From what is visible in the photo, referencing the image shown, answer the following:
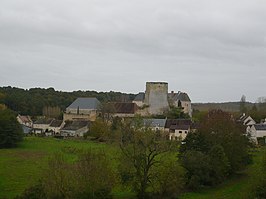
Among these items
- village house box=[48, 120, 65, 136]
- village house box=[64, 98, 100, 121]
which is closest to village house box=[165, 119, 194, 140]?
village house box=[64, 98, 100, 121]

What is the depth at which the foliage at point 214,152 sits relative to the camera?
27.5 meters

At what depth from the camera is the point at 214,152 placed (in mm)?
29281

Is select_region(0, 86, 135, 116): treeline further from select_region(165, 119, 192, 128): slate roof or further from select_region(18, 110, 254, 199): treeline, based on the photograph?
select_region(18, 110, 254, 199): treeline

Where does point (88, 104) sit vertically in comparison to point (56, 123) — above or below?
above

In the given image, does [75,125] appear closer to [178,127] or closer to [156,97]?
[156,97]

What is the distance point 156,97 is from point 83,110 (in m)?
16.4

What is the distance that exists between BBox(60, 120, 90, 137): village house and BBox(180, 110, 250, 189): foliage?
131ft

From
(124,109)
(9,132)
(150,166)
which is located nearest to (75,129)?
(124,109)

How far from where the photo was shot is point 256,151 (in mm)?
46969

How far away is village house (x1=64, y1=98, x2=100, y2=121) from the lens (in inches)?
3184

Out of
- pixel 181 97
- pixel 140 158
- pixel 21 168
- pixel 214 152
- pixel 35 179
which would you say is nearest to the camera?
pixel 140 158

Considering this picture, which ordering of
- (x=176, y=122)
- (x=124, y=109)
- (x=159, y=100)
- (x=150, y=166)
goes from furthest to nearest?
(x=159, y=100) → (x=124, y=109) → (x=176, y=122) → (x=150, y=166)

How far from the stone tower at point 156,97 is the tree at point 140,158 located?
5170cm

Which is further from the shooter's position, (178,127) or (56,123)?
(56,123)
